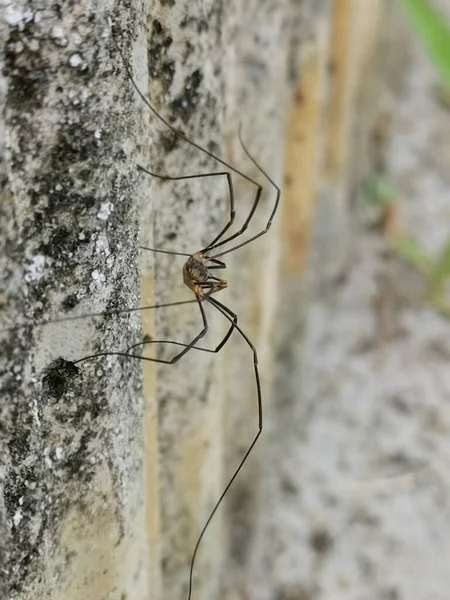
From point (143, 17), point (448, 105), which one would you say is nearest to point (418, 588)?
point (143, 17)

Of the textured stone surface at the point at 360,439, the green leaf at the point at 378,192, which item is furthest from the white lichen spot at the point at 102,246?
the green leaf at the point at 378,192

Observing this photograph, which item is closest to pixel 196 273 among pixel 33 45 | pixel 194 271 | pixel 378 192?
pixel 194 271

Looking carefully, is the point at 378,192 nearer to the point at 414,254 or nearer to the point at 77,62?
the point at 414,254

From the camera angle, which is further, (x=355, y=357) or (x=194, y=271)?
(x=355, y=357)

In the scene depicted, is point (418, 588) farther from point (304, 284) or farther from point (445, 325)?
point (445, 325)

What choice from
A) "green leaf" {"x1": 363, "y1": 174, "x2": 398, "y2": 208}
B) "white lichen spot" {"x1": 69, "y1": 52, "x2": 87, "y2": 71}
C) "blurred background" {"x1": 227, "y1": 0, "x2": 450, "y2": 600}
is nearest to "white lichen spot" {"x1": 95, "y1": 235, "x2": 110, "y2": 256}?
"white lichen spot" {"x1": 69, "y1": 52, "x2": 87, "y2": 71}

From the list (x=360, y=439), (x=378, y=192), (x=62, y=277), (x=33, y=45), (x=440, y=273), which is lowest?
(x=360, y=439)

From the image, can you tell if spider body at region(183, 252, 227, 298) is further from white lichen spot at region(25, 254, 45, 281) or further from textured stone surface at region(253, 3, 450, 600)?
textured stone surface at region(253, 3, 450, 600)
